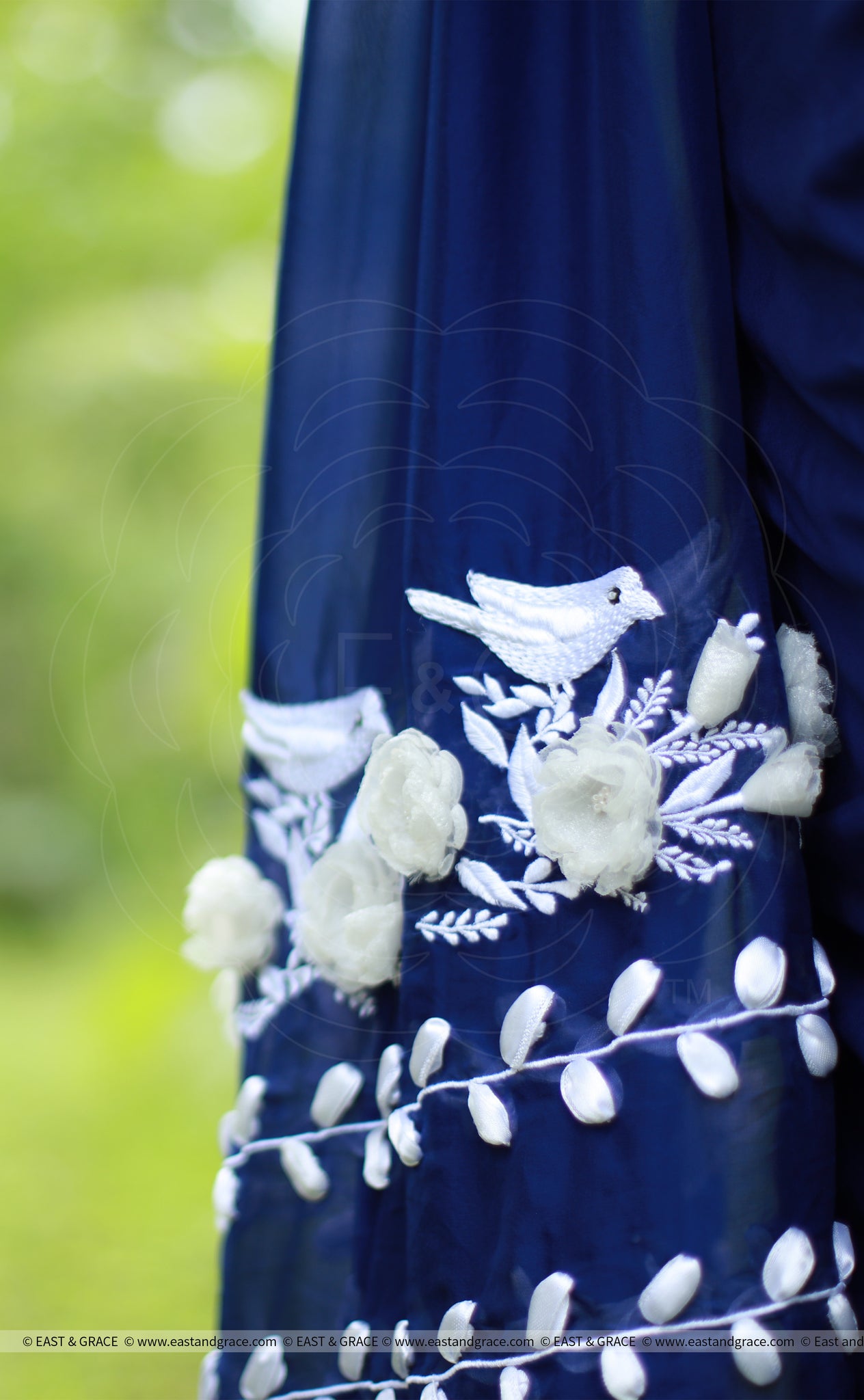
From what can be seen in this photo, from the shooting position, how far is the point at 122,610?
0.85 metres

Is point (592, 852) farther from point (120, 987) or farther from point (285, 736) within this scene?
point (120, 987)

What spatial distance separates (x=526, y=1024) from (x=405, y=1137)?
106mm

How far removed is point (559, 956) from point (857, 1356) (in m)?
0.22

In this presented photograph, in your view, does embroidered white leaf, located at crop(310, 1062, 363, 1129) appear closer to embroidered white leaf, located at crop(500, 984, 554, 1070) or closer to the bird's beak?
embroidered white leaf, located at crop(500, 984, 554, 1070)

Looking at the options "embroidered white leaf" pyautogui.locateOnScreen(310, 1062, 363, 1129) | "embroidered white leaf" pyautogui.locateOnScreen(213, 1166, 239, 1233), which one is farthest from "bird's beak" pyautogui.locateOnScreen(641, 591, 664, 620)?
"embroidered white leaf" pyautogui.locateOnScreen(213, 1166, 239, 1233)

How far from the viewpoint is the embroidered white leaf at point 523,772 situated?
466 mm

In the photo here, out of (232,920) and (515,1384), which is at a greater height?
(232,920)

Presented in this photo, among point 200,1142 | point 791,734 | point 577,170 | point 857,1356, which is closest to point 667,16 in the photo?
Result: point 577,170

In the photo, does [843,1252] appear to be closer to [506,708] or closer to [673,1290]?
[673,1290]

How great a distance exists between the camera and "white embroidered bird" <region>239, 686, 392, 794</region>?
59 centimetres

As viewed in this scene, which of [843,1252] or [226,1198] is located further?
[226,1198]

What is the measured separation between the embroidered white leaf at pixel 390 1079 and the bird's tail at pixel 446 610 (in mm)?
237

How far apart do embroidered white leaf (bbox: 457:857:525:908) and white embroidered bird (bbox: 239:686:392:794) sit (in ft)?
0.39

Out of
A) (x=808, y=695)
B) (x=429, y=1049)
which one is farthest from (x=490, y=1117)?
(x=808, y=695)
